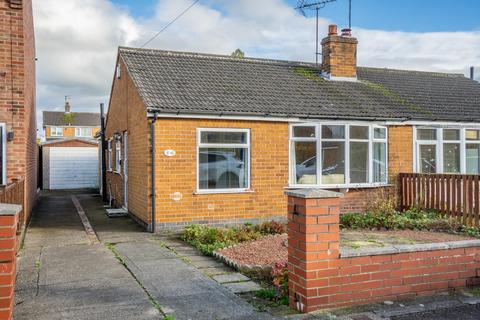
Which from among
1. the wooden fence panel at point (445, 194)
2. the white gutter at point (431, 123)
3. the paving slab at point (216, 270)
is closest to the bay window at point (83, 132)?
the white gutter at point (431, 123)

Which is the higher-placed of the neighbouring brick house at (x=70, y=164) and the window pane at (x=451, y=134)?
the window pane at (x=451, y=134)

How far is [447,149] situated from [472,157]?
112cm

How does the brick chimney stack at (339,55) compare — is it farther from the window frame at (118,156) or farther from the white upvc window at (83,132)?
the white upvc window at (83,132)

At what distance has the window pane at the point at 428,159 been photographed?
13562 millimetres

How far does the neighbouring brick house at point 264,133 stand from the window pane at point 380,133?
0.03 meters

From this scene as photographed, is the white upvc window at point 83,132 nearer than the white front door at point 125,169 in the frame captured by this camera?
No

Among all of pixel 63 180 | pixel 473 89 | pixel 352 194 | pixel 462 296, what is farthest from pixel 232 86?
pixel 63 180

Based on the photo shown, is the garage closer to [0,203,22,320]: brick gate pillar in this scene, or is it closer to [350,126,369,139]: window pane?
[350,126,369,139]: window pane

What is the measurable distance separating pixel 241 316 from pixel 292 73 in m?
11.2

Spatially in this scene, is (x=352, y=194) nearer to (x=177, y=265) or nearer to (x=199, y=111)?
(x=199, y=111)

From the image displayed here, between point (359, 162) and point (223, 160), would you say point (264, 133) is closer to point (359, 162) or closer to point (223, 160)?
point (223, 160)

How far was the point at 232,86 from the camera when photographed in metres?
12.6

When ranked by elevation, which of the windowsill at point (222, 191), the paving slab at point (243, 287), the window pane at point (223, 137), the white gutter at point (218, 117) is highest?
the white gutter at point (218, 117)

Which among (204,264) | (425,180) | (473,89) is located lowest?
(204,264)
